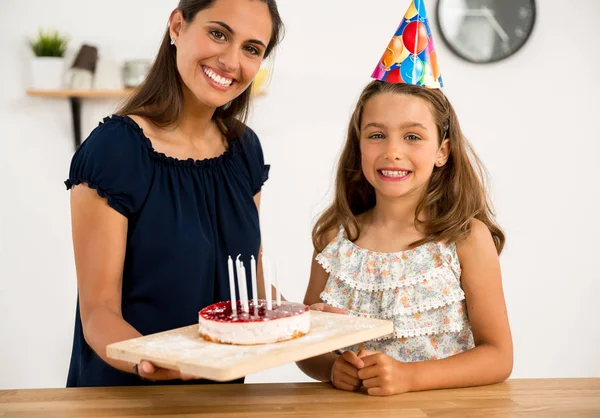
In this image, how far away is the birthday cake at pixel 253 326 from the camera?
124 cm

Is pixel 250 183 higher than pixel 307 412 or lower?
higher

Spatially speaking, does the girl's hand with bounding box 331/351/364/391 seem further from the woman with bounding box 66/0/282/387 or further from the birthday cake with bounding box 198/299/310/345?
the woman with bounding box 66/0/282/387

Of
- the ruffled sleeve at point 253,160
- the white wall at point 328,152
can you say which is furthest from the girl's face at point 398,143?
the white wall at point 328,152

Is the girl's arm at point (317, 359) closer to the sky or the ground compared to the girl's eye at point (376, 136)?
closer to the ground

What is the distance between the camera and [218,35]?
161cm

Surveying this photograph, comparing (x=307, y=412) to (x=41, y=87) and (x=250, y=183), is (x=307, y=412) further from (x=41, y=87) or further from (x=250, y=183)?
(x=41, y=87)

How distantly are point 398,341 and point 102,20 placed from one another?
2980 mm

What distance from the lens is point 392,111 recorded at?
1.72 m

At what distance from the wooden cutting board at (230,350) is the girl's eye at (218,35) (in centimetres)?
65

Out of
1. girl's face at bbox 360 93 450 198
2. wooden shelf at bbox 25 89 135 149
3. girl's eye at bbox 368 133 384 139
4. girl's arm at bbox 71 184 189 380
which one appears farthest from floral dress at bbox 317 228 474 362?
wooden shelf at bbox 25 89 135 149

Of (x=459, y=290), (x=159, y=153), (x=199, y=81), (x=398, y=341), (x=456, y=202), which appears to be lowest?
(x=398, y=341)

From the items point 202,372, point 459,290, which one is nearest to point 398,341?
point 459,290

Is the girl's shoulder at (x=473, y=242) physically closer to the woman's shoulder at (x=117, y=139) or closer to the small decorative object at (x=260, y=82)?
the woman's shoulder at (x=117, y=139)

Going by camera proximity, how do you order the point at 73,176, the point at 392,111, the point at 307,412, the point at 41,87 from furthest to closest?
the point at 41,87 < the point at 392,111 < the point at 73,176 < the point at 307,412
